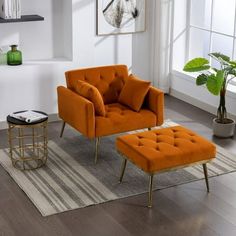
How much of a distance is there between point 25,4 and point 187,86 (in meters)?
2.37

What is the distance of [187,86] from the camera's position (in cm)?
766

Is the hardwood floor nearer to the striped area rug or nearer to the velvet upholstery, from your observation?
the striped area rug

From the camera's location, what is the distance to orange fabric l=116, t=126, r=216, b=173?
4.77m

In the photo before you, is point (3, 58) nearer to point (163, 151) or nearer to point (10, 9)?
point (10, 9)

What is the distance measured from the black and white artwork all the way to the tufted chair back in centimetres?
99

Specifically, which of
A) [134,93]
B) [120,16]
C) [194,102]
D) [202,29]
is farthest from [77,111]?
[202,29]

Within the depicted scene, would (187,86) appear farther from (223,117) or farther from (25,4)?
(25,4)

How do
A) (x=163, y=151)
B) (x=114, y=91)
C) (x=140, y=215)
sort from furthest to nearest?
(x=114, y=91), (x=163, y=151), (x=140, y=215)

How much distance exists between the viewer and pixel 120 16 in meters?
7.24

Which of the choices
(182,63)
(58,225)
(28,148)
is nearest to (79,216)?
(58,225)

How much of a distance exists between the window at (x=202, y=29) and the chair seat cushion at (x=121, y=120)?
1.61m

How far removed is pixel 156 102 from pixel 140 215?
158 cm

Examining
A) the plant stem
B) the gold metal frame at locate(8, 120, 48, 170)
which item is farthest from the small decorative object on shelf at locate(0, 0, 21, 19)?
the plant stem

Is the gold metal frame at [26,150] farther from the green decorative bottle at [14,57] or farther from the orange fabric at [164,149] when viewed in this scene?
the green decorative bottle at [14,57]
